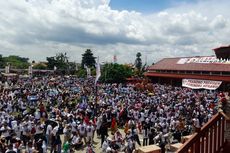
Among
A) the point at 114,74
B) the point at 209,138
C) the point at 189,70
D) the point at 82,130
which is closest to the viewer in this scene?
the point at 209,138

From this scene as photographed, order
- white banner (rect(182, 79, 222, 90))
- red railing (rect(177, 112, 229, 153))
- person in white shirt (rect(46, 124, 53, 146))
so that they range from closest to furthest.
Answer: red railing (rect(177, 112, 229, 153)) → person in white shirt (rect(46, 124, 53, 146)) → white banner (rect(182, 79, 222, 90))

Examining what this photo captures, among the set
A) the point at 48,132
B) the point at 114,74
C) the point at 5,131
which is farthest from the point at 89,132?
the point at 114,74

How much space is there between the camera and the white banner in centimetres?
4426

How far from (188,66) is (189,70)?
6.26 feet

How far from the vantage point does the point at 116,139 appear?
15547 mm

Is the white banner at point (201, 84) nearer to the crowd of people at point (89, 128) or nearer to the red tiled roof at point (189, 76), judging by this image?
the red tiled roof at point (189, 76)

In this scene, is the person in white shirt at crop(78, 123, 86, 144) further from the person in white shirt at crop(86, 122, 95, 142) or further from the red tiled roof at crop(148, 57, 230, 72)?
the red tiled roof at crop(148, 57, 230, 72)

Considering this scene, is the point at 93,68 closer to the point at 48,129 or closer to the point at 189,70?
the point at 189,70

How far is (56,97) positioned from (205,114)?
1368cm

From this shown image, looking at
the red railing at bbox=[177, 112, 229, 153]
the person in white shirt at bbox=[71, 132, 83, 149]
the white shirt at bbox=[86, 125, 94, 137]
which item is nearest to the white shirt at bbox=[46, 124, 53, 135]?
the person in white shirt at bbox=[71, 132, 83, 149]

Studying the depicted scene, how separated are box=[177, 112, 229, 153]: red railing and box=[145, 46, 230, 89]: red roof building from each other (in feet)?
113

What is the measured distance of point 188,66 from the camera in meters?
54.3

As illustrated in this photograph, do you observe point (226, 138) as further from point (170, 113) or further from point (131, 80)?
point (131, 80)

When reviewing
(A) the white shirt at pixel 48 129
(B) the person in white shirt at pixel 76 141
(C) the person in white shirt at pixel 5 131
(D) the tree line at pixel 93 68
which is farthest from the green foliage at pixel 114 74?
(C) the person in white shirt at pixel 5 131
